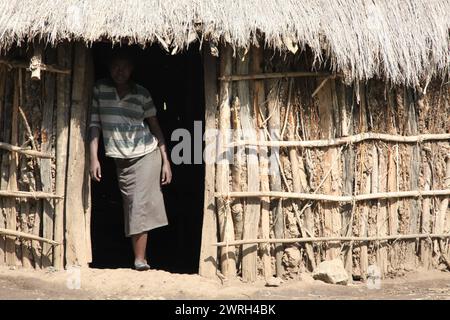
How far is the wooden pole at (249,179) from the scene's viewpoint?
25.8 ft

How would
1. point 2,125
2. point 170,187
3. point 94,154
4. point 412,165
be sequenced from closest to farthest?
point 94,154, point 2,125, point 412,165, point 170,187

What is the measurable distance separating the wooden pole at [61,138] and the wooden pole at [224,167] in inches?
53.2

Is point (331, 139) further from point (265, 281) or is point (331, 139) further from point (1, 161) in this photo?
point (1, 161)

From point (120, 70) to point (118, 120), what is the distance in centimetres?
44

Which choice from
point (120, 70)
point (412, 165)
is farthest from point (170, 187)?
point (412, 165)

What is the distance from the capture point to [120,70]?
7863mm

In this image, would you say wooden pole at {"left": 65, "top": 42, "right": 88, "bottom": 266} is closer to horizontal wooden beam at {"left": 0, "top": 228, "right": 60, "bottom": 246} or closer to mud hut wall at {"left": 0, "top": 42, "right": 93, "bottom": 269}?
mud hut wall at {"left": 0, "top": 42, "right": 93, "bottom": 269}

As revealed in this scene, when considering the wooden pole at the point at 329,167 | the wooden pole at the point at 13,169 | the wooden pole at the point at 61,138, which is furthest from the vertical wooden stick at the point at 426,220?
the wooden pole at the point at 13,169

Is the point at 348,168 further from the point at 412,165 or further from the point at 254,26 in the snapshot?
the point at 254,26

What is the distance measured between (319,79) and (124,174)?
1.91 m

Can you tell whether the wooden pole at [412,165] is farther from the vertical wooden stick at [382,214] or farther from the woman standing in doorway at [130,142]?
the woman standing in doorway at [130,142]

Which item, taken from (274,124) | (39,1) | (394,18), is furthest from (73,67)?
(394,18)

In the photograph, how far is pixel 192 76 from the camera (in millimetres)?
10398

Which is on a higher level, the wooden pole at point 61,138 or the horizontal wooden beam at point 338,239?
the wooden pole at point 61,138
